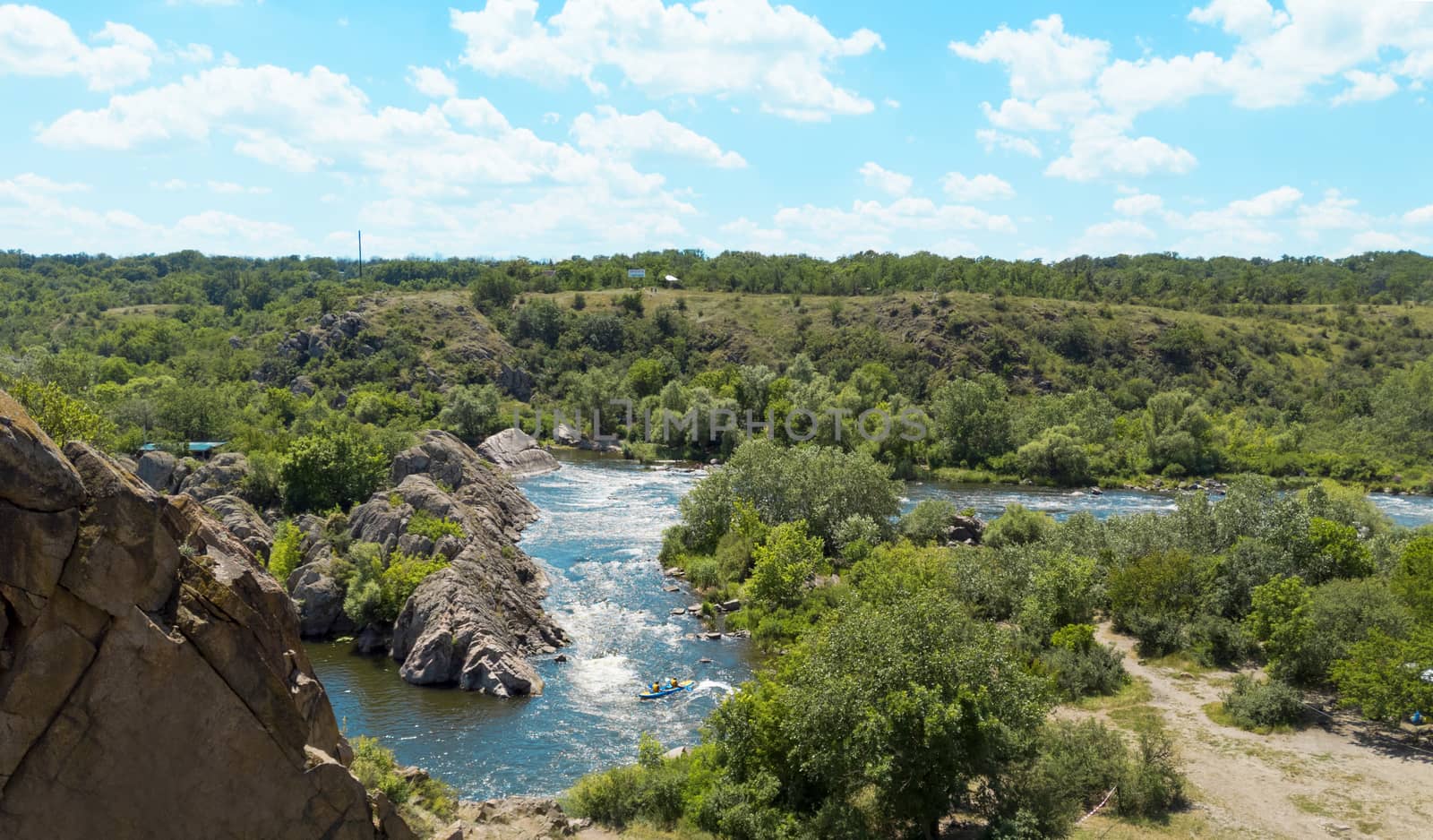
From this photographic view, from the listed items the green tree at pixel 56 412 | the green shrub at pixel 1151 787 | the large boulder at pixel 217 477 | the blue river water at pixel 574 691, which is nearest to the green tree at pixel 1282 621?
the green shrub at pixel 1151 787

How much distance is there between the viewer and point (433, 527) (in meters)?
52.4

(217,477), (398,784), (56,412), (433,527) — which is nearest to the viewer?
(398,784)

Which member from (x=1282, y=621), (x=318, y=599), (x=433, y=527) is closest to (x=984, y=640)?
(x=1282, y=621)

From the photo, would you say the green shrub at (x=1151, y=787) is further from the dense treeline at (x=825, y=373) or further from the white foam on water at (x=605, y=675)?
the dense treeline at (x=825, y=373)

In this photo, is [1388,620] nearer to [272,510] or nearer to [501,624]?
[501,624]

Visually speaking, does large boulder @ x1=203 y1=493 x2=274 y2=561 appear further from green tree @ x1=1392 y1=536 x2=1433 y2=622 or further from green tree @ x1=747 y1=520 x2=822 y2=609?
green tree @ x1=1392 y1=536 x2=1433 y2=622

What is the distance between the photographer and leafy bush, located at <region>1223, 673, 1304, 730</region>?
119ft

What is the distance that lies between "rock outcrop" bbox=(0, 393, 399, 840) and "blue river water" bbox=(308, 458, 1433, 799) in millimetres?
17391

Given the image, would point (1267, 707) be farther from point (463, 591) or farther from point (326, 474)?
point (326, 474)

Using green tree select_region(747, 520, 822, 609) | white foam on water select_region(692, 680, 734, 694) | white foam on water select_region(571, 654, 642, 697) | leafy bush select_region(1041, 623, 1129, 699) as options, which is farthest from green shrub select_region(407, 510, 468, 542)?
leafy bush select_region(1041, 623, 1129, 699)

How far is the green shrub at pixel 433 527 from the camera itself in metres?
52.1

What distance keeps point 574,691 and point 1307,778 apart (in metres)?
27.7

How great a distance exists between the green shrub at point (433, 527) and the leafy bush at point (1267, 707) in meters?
38.1

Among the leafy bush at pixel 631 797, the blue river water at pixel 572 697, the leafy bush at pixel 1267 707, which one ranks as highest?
→ the leafy bush at pixel 1267 707
